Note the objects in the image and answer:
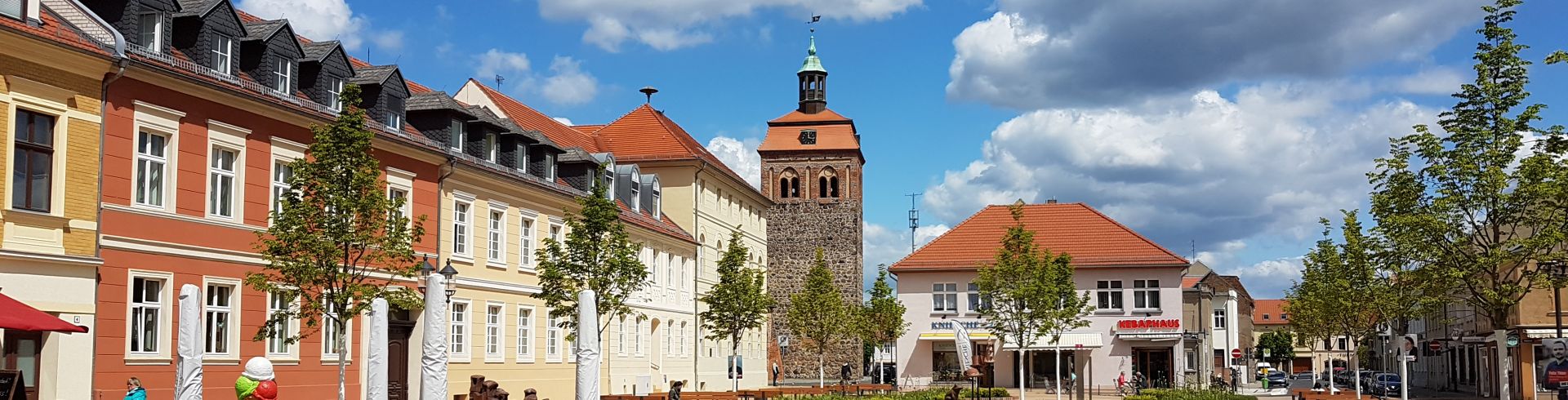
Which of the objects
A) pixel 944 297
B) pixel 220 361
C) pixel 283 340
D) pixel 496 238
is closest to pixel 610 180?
pixel 496 238

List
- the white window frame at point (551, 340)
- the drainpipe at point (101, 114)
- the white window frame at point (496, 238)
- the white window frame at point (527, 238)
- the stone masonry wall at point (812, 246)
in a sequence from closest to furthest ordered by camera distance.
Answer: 1. the drainpipe at point (101, 114)
2. the white window frame at point (496, 238)
3. the white window frame at point (527, 238)
4. the white window frame at point (551, 340)
5. the stone masonry wall at point (812, 246)

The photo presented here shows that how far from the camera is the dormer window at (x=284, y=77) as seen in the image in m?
25.3

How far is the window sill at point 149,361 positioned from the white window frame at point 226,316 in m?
0.94

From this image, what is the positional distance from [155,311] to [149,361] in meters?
0.84

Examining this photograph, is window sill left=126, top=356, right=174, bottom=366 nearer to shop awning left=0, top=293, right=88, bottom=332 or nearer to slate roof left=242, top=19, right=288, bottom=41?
shop awning left=0, top=293, right=88, bottom=332

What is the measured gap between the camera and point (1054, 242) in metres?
59.1

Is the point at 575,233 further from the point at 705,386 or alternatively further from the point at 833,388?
the point at 705,386

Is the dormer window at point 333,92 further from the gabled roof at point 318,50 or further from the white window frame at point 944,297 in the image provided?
the white window frame at point 944,297

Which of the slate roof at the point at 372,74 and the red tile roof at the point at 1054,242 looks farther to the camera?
the red tile roof at the point at 1054,242

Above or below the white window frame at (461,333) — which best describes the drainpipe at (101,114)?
above

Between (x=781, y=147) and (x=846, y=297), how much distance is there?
1027 cm

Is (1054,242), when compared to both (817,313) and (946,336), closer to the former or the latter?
(946,336)

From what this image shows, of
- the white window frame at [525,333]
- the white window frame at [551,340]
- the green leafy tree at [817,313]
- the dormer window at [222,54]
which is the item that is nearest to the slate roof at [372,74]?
the dormer window at [222,54]

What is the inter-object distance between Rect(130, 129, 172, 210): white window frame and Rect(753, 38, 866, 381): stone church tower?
5880 centimetres
